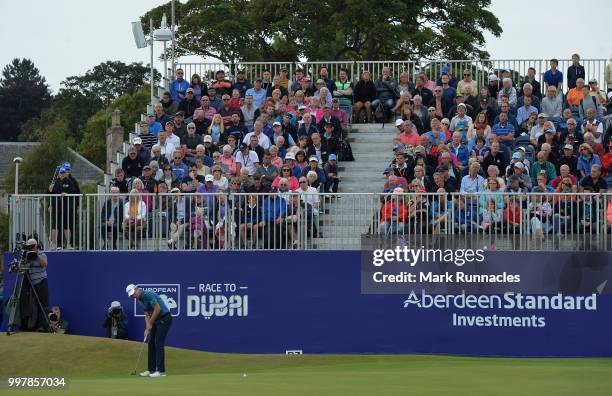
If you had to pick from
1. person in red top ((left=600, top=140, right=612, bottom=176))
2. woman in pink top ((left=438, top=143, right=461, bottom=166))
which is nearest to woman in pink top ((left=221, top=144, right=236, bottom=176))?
woman in pink top ((left=438, top=143, right=461, bottom=166))

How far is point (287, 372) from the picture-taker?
27.3 metres

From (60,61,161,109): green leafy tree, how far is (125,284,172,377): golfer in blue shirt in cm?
9940

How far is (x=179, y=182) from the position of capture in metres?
32.3

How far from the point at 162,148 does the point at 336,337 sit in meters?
6.82

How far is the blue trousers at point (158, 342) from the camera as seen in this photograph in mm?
26641

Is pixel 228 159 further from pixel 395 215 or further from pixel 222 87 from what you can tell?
pixel 395 215

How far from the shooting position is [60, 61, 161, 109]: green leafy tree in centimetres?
12638

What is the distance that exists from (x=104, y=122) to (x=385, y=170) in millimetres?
72241

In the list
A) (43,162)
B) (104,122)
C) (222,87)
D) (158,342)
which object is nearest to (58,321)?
(158,342)

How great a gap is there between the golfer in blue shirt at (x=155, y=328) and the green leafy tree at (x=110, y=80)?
99396 millimetres

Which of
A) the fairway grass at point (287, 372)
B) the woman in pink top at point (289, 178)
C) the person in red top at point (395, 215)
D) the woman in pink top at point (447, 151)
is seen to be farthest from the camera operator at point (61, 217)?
the woman in pink top at point (447, 151)

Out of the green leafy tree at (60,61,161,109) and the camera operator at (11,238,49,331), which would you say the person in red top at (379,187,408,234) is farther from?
the green leafy tree at (60,61,161,109)

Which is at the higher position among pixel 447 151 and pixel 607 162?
pixel 447 151

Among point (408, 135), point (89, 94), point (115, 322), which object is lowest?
point (115, 322)
